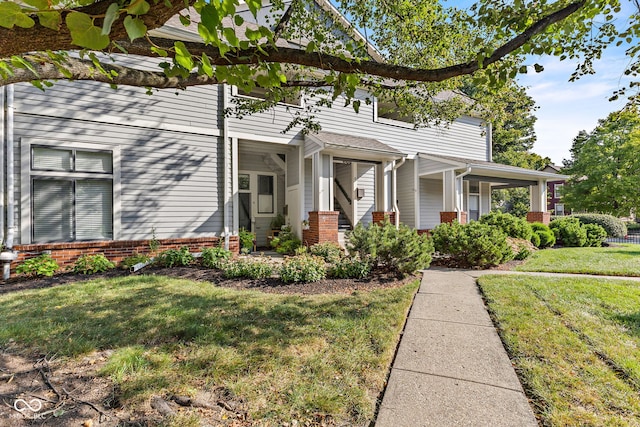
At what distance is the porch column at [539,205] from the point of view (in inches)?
527

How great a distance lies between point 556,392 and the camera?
88.4 inches

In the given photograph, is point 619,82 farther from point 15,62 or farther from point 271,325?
point 15,62

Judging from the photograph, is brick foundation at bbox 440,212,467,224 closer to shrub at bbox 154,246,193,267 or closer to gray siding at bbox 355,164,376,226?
gray siding at bbox 355,164,376,226

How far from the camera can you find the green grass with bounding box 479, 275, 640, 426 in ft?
6.85

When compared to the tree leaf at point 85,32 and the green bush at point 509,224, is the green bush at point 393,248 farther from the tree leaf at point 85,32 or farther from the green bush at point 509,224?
the tree leaf at point 85,32

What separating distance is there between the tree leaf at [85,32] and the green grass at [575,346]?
11.0 ft

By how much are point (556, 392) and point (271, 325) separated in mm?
2735

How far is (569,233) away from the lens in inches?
461

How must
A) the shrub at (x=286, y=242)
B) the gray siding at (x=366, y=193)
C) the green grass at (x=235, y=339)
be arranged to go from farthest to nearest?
the gray siding at (x=366, y=193) < the shrub at (x=286, y=242) < the green grass at (x=235, y=339)

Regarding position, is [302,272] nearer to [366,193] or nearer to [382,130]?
[366,193]

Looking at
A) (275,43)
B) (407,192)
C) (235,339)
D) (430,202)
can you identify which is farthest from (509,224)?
(235,339)

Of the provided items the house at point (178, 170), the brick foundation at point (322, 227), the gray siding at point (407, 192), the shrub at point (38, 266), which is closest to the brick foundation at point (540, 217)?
the house at point (178, 170)

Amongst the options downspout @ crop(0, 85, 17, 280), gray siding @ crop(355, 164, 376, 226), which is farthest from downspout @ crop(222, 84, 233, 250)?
gray siding @ crop(355, 164, 376, 226)

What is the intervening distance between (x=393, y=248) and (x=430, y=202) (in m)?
8.09
